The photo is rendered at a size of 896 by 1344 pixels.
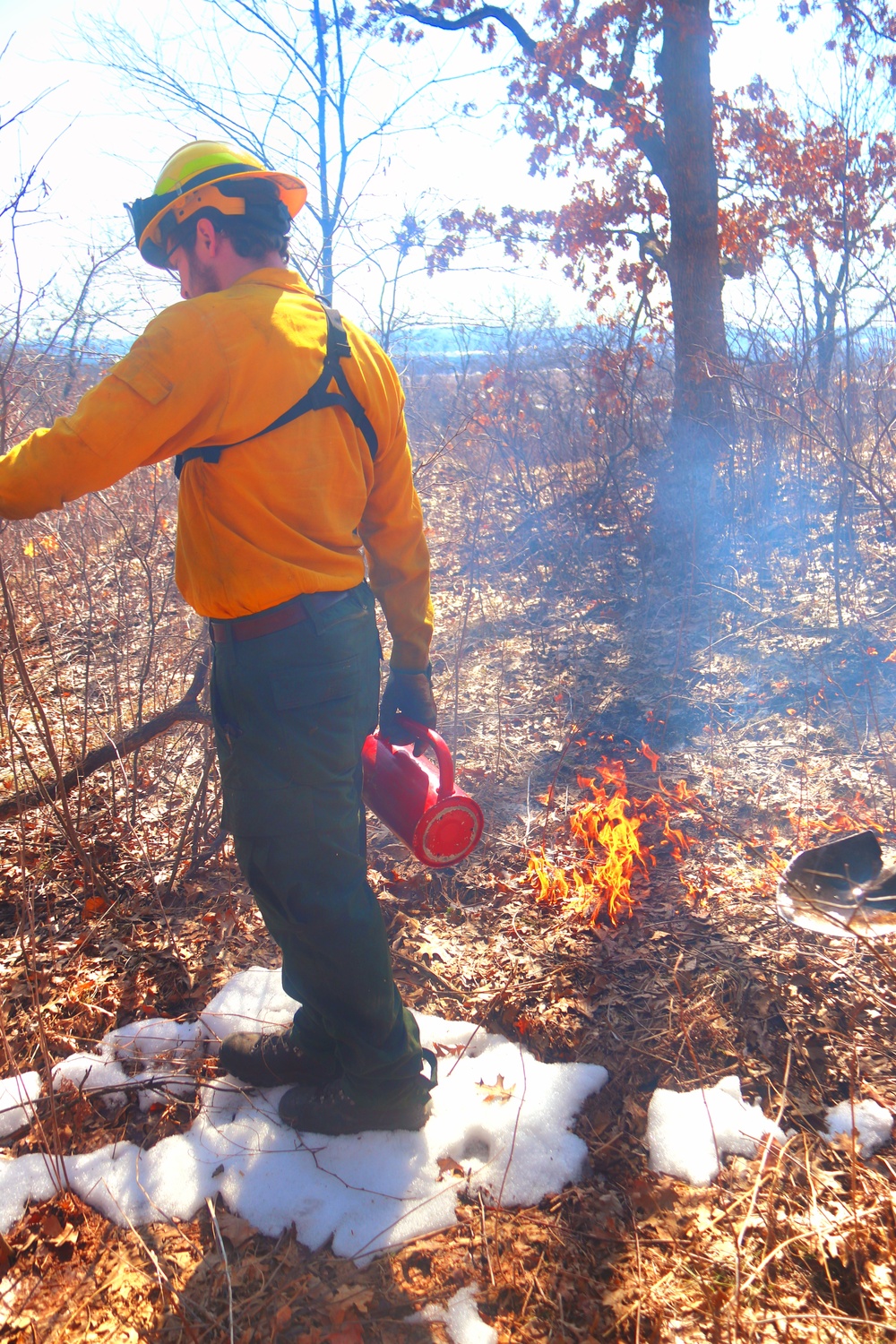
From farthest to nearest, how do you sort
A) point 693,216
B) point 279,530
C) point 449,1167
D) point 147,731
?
point 693,216 < point 147,731 < point 449,1167 < point 279,530

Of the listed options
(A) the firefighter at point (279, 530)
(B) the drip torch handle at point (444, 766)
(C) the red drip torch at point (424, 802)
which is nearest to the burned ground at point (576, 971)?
(A) the firefighter at point (279, 530)

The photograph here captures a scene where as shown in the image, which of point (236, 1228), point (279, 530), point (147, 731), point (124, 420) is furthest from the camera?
point (147, 731)

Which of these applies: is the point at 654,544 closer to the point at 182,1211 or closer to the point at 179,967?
the point at 179,967

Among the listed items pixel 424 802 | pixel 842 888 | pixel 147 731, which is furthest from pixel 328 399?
pixel 842 888

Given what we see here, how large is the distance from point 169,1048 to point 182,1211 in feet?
1.99

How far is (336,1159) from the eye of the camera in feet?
7.25

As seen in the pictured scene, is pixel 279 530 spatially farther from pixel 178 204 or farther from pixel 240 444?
pixel 178 204

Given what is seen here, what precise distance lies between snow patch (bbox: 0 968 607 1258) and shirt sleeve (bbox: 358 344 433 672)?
1375mm

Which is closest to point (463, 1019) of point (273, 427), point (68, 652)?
point (273, 427)

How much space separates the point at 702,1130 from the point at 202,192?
2.88 m

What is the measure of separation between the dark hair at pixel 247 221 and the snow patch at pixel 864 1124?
9.36 ft

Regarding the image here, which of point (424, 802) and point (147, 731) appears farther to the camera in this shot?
point (147, 731)

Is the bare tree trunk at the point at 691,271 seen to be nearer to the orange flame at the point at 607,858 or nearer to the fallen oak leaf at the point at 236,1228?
the orange flame at the point at 607,858

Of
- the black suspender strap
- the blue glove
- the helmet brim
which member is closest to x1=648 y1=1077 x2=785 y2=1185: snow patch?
the blue glove
